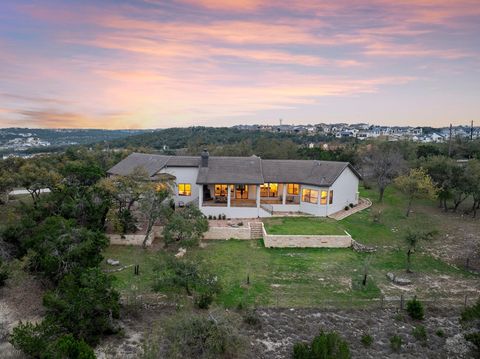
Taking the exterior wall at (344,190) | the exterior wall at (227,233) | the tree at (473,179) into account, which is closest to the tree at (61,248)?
the exterior wall at (227,233)

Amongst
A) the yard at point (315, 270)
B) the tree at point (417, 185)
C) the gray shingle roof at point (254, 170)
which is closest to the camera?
the yard at point (315, 270)

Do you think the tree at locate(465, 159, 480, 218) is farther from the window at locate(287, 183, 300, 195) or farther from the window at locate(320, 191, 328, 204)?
the window at locate(287, 183, 300, 195)

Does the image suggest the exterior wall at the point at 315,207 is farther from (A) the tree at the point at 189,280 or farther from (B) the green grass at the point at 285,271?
(A) the tree at the point at 189,280

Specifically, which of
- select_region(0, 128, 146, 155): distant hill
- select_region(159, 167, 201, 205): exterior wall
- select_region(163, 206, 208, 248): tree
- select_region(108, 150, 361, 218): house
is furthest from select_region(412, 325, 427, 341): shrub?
select_region(0, 128, 146, 155): distant hill

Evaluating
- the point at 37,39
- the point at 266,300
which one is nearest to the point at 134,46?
the point at 37,39

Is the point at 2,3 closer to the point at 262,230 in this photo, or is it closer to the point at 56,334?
the point at 56,334
